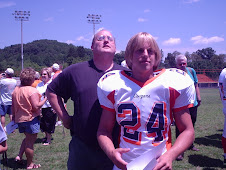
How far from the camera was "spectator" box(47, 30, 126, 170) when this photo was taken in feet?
7.95

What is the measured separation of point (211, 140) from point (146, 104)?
562 centimetres

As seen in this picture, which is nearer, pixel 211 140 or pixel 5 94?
pixel 211 140

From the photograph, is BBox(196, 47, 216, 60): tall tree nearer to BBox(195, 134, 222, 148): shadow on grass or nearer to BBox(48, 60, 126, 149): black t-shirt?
BBox(195, 134, 222, 148): shadow on grass

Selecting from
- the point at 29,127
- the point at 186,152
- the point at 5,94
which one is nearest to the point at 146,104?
the point at 29,127

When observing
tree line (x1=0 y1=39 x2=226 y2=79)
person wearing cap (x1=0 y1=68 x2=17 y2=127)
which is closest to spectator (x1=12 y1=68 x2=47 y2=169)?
person wearing cap (x1=0 y1=68 x2=17 y2=127)

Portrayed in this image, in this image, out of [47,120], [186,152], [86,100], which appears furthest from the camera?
[47,120]

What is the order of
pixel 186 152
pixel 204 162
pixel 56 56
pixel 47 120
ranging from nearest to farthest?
pixel 204 162, pixel 186 152, pixel 47 120, pixel 56 56

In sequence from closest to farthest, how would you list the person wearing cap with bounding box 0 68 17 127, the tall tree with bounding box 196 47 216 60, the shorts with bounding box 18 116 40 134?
the shorts with bounding box 18 116 40 134 → the person wearing cap with bounding box 0 68 17 127 → the tall tree with bounding box 196 47 216 60

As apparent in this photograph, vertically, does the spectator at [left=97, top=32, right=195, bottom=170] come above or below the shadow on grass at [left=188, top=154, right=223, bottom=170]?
above

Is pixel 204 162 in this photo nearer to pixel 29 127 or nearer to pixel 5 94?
pixel 29 127

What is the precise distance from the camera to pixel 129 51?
183 centimetres

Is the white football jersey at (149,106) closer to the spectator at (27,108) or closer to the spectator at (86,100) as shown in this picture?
the spectator at (86,100)

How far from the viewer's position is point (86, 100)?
2438 millimetres

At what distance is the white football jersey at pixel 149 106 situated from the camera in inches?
66.5
